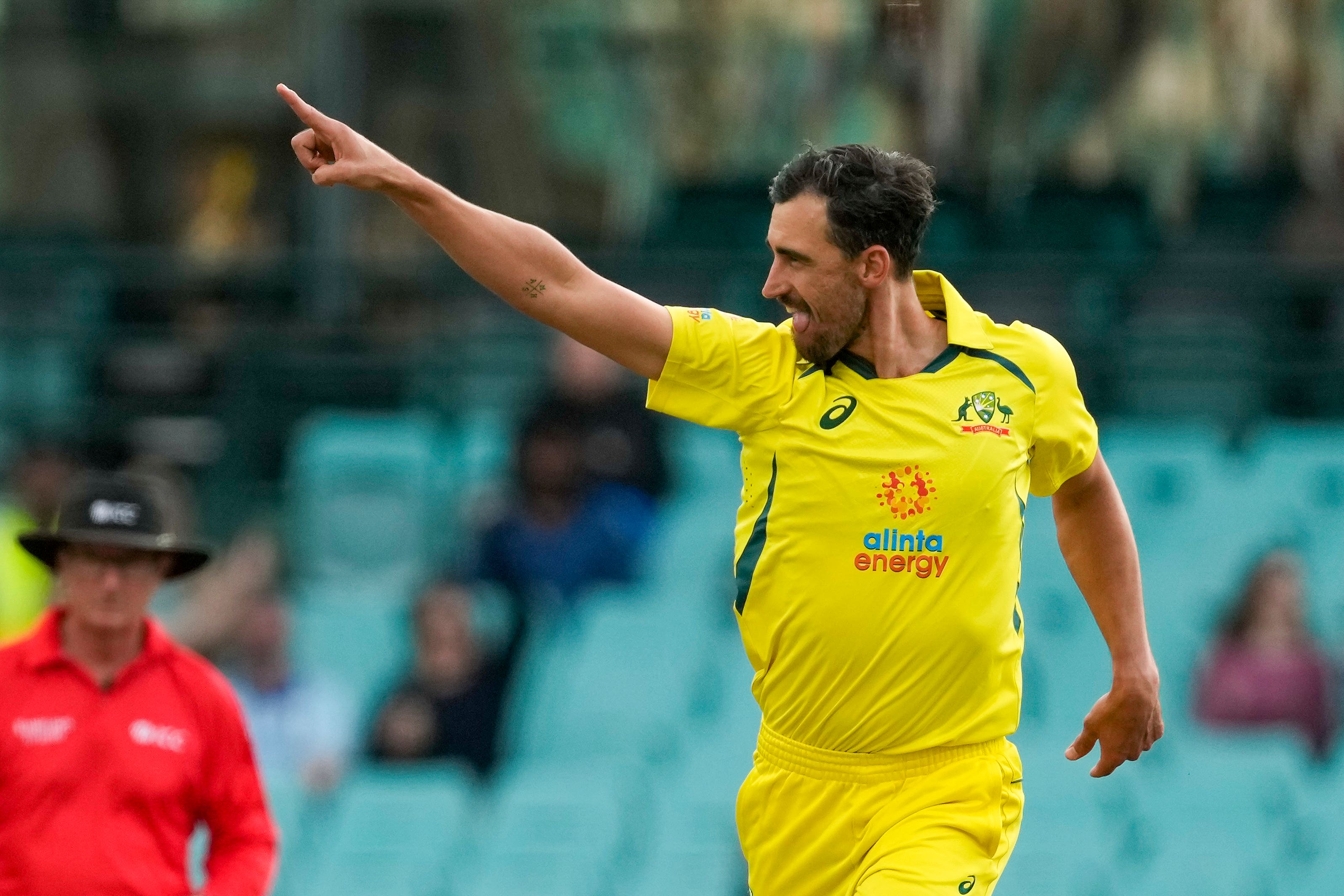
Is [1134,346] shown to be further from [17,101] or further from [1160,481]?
[17,101]

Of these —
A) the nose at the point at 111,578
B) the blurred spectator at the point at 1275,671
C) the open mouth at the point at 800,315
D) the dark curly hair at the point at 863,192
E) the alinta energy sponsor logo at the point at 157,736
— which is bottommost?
the blurred spectator at the point at 1275,671

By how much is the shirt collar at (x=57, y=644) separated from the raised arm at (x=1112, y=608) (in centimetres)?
240

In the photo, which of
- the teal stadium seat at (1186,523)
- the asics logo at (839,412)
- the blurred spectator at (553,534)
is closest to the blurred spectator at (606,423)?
the blurred spectator at (553,534)

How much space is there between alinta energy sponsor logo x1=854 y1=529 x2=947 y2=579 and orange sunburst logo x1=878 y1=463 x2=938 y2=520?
0.16 ft

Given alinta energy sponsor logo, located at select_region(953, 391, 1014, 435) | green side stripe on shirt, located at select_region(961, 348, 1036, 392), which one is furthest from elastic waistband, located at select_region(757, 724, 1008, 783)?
green side stripe on shirt, located at select_region(961, 348, 1036, 392)

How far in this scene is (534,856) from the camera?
8.34 m

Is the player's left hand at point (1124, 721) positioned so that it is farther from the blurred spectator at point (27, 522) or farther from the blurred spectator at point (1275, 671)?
the blurred spectator at point (27, 522)

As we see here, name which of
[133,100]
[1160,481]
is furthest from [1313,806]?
[133,100]

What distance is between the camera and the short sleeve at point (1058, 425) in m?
4.66

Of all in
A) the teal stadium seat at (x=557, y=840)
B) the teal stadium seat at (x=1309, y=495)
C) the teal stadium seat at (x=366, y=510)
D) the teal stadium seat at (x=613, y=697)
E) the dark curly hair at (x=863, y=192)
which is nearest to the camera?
the dark curly hair at (x=863, y=192)

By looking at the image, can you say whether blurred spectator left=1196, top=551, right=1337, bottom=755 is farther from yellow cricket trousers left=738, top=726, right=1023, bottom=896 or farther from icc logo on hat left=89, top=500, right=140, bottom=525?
icc logo on hat left=89, top=500, right=140, bottom=525

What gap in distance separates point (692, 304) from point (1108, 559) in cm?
733

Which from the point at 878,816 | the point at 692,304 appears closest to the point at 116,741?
the point at 878,816

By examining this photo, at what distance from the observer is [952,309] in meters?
4.70
